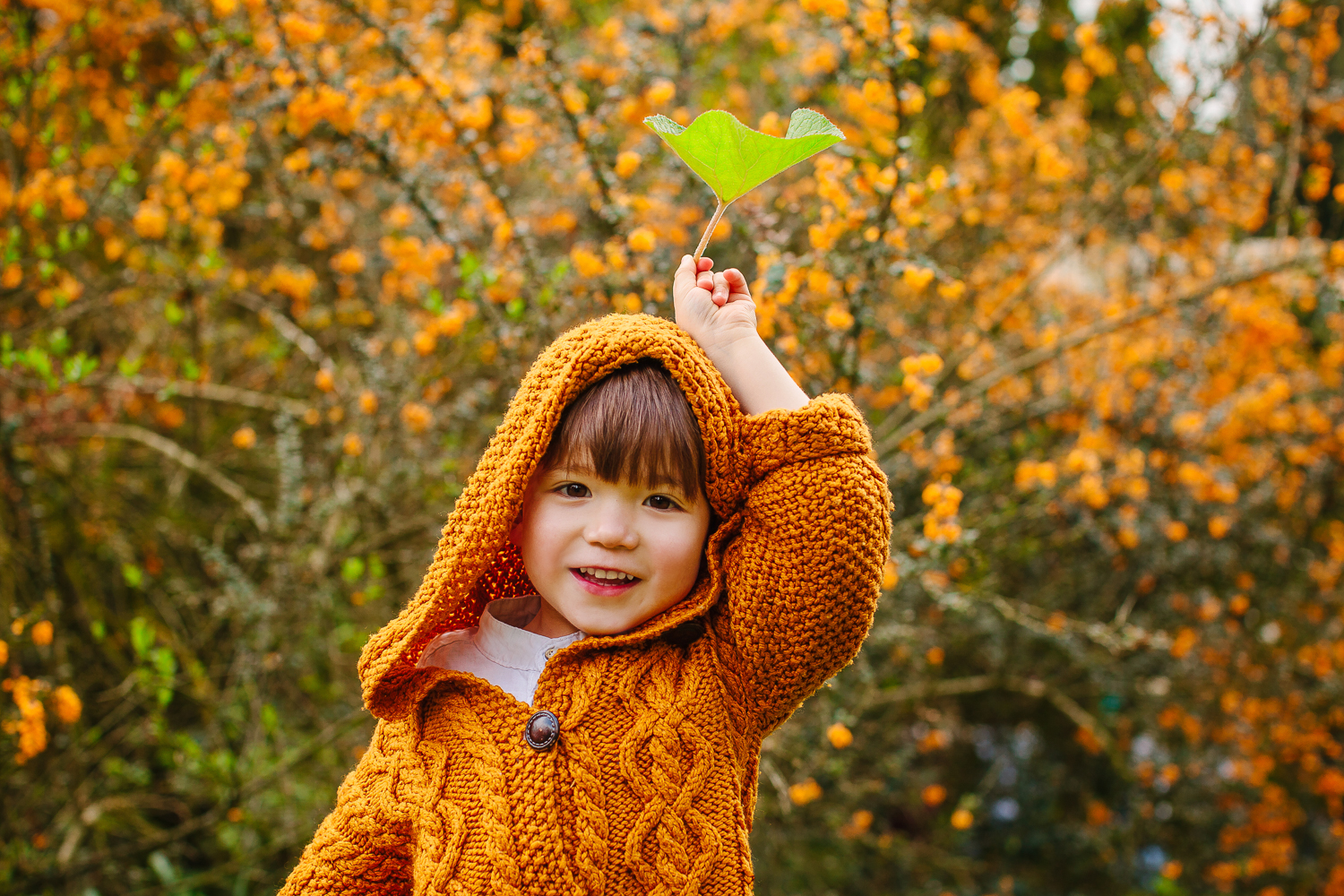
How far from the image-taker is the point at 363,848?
1.17 m

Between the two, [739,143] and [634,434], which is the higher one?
[739,143]

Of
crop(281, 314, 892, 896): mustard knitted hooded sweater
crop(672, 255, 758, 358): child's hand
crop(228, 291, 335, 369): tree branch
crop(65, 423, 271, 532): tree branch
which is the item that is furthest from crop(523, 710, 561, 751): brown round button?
crop(228, 291, 335, 369): tree branch

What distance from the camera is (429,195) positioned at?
2.22 meters

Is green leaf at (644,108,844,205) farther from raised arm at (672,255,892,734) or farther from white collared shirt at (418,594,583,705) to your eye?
white collared shirt at (418,594,583,705)

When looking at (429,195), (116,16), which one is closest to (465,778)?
(429,195)

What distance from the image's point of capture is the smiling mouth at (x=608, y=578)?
1154 mm

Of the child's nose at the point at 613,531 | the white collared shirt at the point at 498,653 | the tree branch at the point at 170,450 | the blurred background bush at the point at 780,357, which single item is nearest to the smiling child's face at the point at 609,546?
the child's nose at the point at 613,531

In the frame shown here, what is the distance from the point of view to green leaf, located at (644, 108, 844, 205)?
1064 millimetres

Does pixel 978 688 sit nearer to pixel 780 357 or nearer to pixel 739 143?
pixel 780 357

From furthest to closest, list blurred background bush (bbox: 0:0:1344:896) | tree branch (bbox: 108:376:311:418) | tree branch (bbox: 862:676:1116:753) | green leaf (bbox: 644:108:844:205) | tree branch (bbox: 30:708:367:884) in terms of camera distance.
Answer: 1. tree branch (bbox: 862:676:1116:753)
2. tree branch (bbox: 108:376:311:418)
3. tree branch (bbox: 30:708:367:884)
4. blurred background bush (bbox: 0:0:1344:896)
5. green leaf (bbox: 644:108:844:205)

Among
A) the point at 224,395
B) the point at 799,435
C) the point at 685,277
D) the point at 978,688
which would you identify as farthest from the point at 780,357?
the point at 224,395

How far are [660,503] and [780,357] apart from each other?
38.4 inches

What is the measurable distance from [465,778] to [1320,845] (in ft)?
12.6

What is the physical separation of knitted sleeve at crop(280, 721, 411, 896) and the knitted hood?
0.33ft
